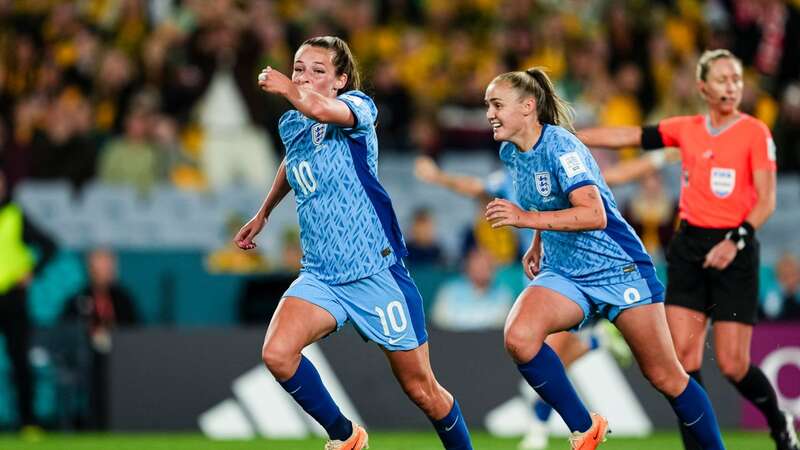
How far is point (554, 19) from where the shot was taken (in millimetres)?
15078

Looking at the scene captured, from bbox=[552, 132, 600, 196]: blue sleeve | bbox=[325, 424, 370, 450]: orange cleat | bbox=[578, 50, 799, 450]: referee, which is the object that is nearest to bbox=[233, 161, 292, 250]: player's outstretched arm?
bbox=[325, 424, 370, 450]: orange cleat

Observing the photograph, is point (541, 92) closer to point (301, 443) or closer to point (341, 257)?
point (341, 257)

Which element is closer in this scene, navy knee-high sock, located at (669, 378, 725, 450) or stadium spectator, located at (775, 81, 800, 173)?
navy knee-high sock, located at (669, 378, 725, 450)

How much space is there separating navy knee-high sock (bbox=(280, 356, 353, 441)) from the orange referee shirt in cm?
249

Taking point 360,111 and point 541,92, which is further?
point 541,92

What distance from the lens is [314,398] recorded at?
21.4ft

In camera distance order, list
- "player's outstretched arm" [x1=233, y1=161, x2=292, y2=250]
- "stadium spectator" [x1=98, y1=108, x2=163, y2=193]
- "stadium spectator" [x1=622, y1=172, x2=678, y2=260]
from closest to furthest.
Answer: "player's outstretched arm" [x1=233, y1=161, x2=292, y2=250], "stadium spectator" [x1=622, y1=172, x2=678, y2=260], "stadium spectator" [x1=98, y1=108, x2=163, y2=193]

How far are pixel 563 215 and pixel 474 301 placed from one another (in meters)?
5.55

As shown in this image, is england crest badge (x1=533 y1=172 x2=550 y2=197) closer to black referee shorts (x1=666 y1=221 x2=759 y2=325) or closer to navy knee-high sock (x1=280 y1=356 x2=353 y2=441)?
navy knee-high sock (x1=280 y1=356 x2=353 y2=441)

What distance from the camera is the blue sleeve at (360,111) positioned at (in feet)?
20.8

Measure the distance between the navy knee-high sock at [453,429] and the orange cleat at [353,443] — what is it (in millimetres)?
333

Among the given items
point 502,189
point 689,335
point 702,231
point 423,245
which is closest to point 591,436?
point 689,335

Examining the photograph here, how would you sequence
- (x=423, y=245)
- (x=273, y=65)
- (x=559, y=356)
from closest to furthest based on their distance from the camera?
(x=559, y=356) → (x=423, y=245) → (x=273, y=65)

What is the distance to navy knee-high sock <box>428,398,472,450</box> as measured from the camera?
21.8 ft
